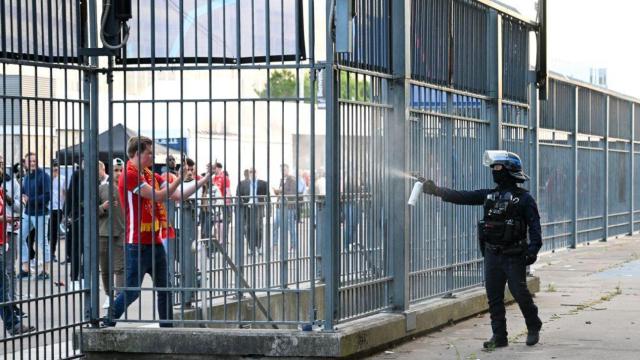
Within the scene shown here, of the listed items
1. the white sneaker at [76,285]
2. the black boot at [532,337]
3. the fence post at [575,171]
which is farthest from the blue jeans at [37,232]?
the fence post at [575,171]

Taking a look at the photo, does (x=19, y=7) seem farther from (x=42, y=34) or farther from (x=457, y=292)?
(x=457, y=292)

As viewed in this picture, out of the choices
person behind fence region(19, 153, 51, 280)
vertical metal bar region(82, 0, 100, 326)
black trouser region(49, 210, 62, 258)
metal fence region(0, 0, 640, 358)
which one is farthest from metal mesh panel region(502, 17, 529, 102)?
person behind fence region(19, 153, 51, 280)

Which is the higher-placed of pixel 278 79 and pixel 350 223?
pixel 278 79

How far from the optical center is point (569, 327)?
41.6 ft

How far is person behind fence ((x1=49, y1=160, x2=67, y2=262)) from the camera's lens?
9555 millimetres

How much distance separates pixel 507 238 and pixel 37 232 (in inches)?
155

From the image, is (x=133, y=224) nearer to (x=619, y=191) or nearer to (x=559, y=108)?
(x=559, y=108)

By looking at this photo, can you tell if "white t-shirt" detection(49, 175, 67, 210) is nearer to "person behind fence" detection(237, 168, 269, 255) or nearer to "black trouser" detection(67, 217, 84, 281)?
"black trouser" detection(67, 217, 84, 281)

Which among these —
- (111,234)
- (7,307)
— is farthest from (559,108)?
(7,307)

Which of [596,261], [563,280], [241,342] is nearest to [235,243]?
[241,342]

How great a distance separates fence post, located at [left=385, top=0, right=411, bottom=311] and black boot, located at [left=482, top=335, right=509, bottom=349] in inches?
32.4

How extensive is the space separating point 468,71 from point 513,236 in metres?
3.38

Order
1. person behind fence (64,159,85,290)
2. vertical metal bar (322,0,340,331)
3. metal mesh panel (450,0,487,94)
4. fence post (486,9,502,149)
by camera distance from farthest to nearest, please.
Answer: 1. fence post (486,9,502,149)
2. metal mesh panel (450,0,487,94)
3. person behind fence (64,159,85,290)
4. vertical metal bar (322,0,340,331)

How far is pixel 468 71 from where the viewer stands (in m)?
13.9
